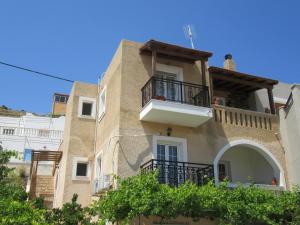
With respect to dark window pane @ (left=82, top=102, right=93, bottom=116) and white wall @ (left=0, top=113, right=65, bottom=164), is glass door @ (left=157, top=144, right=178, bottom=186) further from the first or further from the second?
white wall @ (left=0, top=113, right=65, bottom=164)

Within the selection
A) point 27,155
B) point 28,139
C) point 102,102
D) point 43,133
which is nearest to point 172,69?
point 102,102

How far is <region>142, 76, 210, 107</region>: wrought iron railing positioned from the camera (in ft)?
47.6

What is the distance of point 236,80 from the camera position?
17141 millimetres

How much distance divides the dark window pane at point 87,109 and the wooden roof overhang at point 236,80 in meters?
6.58

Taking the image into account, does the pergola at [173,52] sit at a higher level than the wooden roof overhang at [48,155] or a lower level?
higher

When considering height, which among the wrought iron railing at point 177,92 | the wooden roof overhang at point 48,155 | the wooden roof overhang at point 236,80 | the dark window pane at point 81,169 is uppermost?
the wooden roof overhang at point 236,80

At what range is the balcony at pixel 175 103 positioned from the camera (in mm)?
13820

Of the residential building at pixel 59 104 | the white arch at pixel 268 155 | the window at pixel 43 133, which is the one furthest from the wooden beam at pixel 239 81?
the residential building at pixel 59 104

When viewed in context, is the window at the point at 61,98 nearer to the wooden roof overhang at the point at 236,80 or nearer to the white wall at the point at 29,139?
the white wall at the point at 29,139

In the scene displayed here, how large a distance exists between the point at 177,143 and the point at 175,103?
1.78 metres

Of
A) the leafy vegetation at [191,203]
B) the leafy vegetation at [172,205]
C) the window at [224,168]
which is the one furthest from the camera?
the window at [224,168]

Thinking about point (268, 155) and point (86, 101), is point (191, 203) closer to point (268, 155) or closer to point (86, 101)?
point (268, 155)

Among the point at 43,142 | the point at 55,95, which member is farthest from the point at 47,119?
the point at 55,95

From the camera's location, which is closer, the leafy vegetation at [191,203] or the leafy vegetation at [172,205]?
the leafy vegetation at [172,205]
